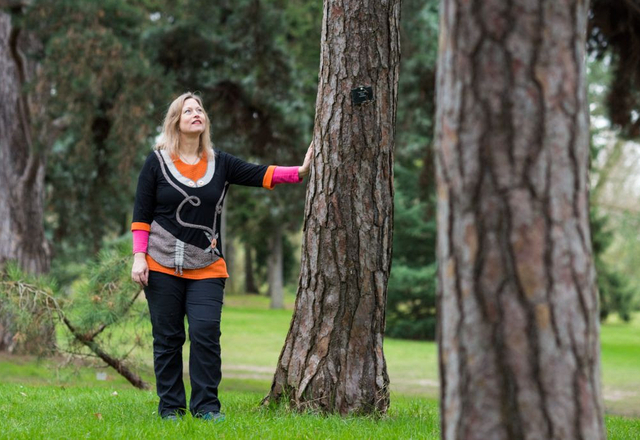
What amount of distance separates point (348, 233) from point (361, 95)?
88 cm

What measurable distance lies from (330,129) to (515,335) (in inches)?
114

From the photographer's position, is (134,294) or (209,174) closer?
(209,174)

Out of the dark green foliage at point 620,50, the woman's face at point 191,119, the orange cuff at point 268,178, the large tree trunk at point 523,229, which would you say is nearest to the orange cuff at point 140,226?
the woman's face at point 191,119

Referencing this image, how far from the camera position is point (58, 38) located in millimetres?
11633

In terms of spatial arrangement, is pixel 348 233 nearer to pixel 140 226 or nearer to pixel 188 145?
pixel 188 145

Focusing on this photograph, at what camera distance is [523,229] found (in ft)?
7.87

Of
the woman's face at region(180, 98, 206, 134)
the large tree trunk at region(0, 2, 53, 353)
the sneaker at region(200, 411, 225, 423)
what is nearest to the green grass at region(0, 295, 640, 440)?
the sneaker at region(200, 411, 225, 423)

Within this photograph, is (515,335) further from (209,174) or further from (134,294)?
(134,294)

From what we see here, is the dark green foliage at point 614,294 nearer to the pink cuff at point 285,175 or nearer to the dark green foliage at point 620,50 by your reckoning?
the dark green foliage at point 620,50

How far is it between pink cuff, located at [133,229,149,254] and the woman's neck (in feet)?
1.91

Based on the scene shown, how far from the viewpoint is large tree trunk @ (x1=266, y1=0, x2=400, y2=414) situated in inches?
198

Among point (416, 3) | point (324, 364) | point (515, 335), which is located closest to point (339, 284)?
point (324, 364)

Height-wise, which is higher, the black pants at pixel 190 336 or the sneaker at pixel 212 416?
the black pants at pixel 190 336

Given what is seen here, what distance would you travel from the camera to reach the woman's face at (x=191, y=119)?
5086mm
